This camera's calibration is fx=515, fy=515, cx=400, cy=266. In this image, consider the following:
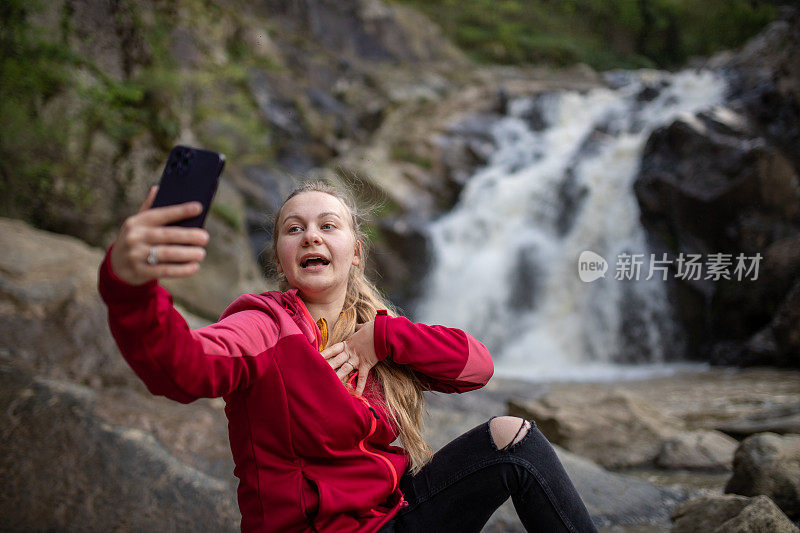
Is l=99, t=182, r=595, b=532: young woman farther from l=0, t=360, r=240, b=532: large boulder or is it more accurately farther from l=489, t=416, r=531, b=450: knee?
l=0, t=360, r=240, b=532: large boulder

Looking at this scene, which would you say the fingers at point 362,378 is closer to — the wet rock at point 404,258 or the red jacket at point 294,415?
the red jacket at point 294,415

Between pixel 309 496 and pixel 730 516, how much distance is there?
1772 millimetres

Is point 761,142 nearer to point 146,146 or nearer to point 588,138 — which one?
point 588,138

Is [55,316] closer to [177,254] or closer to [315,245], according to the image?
[315,245]

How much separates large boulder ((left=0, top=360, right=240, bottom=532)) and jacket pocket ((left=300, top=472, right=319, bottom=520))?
1.05 m

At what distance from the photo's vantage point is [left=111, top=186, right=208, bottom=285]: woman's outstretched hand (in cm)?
80

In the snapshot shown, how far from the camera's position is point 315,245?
56.2 inches

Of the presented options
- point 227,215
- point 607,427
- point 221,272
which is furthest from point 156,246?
point 227,215

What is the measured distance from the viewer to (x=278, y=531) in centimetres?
117

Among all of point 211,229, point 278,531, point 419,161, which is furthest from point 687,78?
point 278,531

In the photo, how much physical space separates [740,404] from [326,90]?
12.8 metres

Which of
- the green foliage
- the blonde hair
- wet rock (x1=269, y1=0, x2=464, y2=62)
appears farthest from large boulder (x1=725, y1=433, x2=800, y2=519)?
wet rock (x1=269, y1=0, x2=464, y2=62)

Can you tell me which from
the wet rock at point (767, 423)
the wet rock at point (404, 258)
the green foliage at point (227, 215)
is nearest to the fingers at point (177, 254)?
the wet rock at point (767, 423)

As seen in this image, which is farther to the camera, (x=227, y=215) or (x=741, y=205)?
(x=741, y=205)
